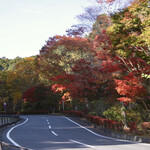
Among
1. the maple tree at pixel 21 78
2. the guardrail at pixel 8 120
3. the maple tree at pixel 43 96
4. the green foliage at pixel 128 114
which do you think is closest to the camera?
the green foliage at pixel 128 114

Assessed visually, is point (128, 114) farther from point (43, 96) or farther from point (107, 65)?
point (43, 96)

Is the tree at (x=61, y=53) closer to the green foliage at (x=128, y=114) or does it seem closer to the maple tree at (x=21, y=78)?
the green foliage at (x=128, y=114)

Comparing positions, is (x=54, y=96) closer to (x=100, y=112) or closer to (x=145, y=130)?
(x=100, y=112)

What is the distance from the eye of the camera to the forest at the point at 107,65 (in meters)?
13.4

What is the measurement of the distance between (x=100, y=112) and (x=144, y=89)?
40.1ft

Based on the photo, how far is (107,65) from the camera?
55.1 ft

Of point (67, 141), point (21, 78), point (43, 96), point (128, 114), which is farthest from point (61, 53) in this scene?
point (21, 78)

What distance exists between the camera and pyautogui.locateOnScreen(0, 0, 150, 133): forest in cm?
1340

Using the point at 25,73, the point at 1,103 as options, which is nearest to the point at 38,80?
the point at 25,73

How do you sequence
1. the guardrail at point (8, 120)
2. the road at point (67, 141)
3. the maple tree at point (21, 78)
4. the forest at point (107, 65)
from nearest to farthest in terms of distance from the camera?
the road at point (67, 141) → the forest at point (107, 65) → the guardrail at point (8, 120) → the maple tree at point (21, 78)

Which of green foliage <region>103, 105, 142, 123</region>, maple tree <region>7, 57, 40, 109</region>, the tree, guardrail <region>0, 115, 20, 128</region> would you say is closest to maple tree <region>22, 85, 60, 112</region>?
maple tree <region>7, 57, 40, 109</region>

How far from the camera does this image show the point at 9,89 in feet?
178

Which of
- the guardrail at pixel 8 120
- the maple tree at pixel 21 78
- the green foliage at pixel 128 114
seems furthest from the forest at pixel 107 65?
the guardrail at pixel 8 120

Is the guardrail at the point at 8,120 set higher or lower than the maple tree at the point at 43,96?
lower
